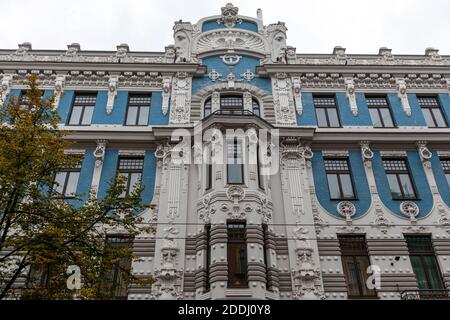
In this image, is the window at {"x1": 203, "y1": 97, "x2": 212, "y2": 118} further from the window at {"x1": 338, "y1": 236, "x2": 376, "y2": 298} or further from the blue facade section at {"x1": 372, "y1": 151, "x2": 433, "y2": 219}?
the window at {"x1": 338, "y1": 236, "x2": 376, "y2": 298}

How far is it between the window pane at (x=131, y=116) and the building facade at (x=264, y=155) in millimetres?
52

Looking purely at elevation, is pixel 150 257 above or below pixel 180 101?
below

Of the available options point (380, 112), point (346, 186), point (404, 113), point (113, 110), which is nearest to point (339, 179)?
point (346, 186)

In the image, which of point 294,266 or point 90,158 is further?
point 90,158

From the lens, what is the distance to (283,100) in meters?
22.4

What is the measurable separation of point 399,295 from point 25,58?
22.1 m

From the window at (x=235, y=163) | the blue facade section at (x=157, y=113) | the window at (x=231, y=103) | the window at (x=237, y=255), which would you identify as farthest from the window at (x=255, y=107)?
the window at (x=237, y=255)

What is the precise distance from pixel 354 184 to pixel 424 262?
14.5 ft

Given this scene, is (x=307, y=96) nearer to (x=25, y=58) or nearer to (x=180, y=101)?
(x=180, y=101)

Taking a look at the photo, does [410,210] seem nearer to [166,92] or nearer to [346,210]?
[346,210]

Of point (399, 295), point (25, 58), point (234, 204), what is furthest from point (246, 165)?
point (25, 58)

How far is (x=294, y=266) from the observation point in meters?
17.1

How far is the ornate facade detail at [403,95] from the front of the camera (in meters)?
22.3

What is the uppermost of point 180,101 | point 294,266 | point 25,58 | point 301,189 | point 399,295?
point 25,58
